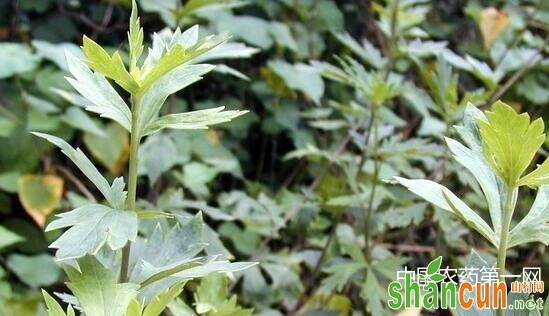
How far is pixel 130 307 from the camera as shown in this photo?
0.49 m

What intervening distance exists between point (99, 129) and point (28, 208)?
21 cm

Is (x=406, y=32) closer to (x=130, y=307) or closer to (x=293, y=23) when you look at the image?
(x=293, y=23)

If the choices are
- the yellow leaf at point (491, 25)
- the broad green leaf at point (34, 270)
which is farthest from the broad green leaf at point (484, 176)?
the yellow leaf at point (491, 25)

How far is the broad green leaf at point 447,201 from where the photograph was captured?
0.53 meters

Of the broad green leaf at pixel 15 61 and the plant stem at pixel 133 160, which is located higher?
the broad green leaf at pixel 15 61

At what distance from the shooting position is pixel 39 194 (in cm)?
124

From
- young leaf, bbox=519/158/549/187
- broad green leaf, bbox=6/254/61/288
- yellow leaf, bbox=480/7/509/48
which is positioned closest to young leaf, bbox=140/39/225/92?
young leaf, bbox=519/158/549/187

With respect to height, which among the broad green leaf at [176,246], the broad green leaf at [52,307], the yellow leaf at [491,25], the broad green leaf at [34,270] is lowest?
the broad green leaf at [34,270]

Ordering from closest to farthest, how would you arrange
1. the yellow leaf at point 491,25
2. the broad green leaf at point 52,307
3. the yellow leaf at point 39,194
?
the broad green leaf at point 52,307 < the yellow leaf at point 39,194 < the yellow leaf at point 491,25

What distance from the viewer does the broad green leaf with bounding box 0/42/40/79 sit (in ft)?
4.25

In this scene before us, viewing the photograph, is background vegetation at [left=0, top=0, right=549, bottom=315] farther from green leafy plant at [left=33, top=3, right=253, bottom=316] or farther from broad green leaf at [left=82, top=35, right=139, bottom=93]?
broad green leaf at [left=82, top=35, right=139, bottom=93]

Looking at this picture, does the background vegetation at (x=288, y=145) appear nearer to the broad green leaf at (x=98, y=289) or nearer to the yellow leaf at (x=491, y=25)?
the yellow leaf at (x=491, y=25)

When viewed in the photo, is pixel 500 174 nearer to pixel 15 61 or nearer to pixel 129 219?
pixel 129 219

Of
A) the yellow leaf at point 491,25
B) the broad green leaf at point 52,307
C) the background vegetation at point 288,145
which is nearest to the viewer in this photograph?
the broad green leaf at point 52,307
